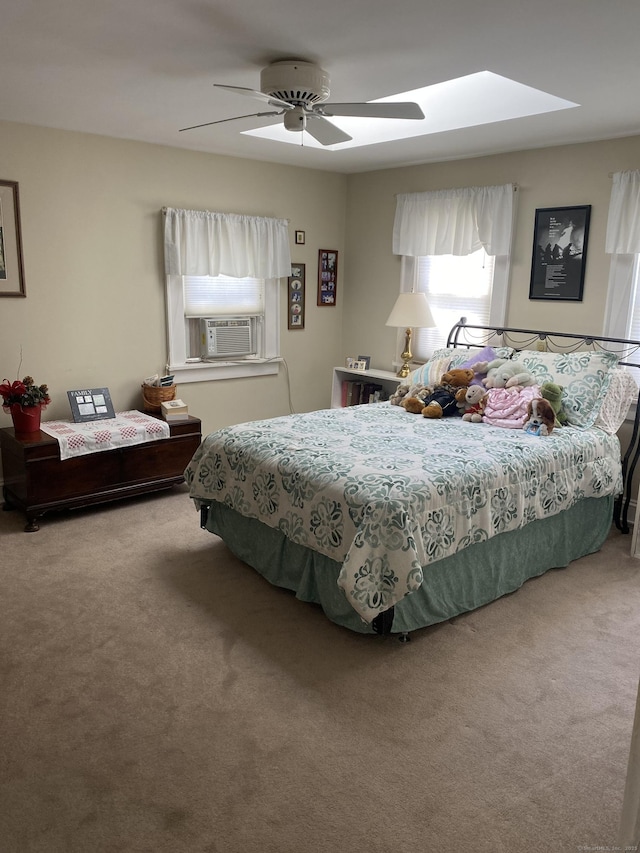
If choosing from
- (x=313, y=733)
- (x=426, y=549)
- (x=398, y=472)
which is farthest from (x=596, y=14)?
(x=313, y=733)

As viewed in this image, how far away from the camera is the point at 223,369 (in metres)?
5.39

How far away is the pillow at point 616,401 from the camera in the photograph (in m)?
3.92

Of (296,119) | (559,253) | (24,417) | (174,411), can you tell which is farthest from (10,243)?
(559,253)

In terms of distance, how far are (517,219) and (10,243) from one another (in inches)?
135

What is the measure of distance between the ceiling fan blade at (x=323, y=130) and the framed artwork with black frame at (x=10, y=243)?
2.07 metres

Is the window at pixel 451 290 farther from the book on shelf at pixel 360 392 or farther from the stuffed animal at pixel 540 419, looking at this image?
the stuffed animal at pixel 540 419

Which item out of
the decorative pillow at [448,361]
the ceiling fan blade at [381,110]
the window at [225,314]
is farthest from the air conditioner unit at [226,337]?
the ceiling fan blade at [381,110]

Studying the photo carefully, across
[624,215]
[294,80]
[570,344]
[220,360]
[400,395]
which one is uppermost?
[294,80]

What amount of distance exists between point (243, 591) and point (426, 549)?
105 cm

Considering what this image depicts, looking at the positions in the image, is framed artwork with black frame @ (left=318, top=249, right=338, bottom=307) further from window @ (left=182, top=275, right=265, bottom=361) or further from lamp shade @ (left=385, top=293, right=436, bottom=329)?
lamp shade @ (left=385, top=293, right=436, bottom=329)

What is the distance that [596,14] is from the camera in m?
2.26

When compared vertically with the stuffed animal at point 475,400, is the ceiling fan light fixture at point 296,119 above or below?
above

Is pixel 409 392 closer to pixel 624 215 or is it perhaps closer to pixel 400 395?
pixel 400 395

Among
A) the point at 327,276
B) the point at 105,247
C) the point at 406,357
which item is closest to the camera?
the point at 105,247
